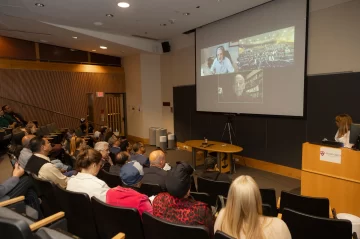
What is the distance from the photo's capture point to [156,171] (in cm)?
320

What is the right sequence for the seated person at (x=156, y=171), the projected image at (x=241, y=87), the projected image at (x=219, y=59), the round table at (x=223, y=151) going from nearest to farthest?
the seated person at (x=156, y=171), the round table at (x=223, y=151), the projected image at (x=241, y=87), the projected image at (x=219, y=59)

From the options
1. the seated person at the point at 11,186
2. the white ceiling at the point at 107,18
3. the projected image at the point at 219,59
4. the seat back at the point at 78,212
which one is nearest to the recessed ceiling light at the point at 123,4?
the white ceiling at the point at 107,18

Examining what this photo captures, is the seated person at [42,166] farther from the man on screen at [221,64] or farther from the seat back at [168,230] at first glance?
the man on screen at [221,64]

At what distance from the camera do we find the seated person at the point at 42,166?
2.92 metres

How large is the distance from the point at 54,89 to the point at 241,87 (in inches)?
261

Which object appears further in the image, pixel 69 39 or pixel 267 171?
pixel 69 39

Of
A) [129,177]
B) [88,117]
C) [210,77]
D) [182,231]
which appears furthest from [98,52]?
[182,231]

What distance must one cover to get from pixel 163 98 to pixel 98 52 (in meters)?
3.13

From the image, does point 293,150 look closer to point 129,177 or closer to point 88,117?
point 129,177

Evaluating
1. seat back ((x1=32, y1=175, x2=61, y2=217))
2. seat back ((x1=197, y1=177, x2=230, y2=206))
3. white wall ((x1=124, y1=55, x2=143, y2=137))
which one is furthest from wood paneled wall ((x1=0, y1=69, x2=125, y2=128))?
seat back ((x1=197, y1=177, x2=230, y2=206))

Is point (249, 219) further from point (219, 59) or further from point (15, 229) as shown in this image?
point (219, 59)

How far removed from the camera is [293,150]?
5.38 m

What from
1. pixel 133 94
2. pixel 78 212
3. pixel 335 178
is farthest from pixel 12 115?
pixel 335 178

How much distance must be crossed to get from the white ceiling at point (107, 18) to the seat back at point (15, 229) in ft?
15.1
